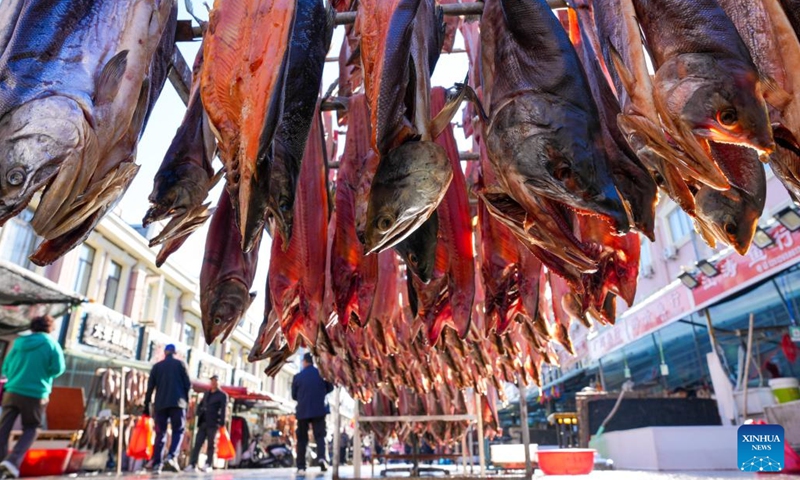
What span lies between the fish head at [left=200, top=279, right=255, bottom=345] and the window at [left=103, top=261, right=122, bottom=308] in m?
20.0

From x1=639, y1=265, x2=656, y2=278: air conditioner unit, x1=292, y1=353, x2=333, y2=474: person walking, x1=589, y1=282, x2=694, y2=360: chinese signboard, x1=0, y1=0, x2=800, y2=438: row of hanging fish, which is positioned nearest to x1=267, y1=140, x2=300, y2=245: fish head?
x1=0, y1=0, x2=800, y2=438: row of hanging fish

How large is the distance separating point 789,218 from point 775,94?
6.08 metres

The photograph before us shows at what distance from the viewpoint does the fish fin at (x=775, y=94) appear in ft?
4.60

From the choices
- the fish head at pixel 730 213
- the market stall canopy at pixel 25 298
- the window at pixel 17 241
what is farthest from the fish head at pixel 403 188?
the window at pixel 17 241

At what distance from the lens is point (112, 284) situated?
19.9 meters

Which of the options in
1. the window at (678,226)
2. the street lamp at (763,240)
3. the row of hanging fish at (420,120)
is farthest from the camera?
the window at (678,226)

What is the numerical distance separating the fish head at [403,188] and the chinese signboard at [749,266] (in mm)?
6536

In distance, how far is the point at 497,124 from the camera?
172cm

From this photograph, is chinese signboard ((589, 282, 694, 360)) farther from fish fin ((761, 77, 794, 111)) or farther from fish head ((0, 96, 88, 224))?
fish head ((0, 96, 88, 224))

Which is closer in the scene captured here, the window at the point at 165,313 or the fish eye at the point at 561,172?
the fish eye at the point at 561,172

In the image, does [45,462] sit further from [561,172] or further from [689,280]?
[689,280]

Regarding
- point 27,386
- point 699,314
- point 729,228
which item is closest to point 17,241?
point 27,386

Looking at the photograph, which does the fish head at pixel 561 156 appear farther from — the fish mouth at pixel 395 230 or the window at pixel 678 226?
the window at pixel 678 226

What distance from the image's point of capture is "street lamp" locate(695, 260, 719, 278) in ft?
25.3
